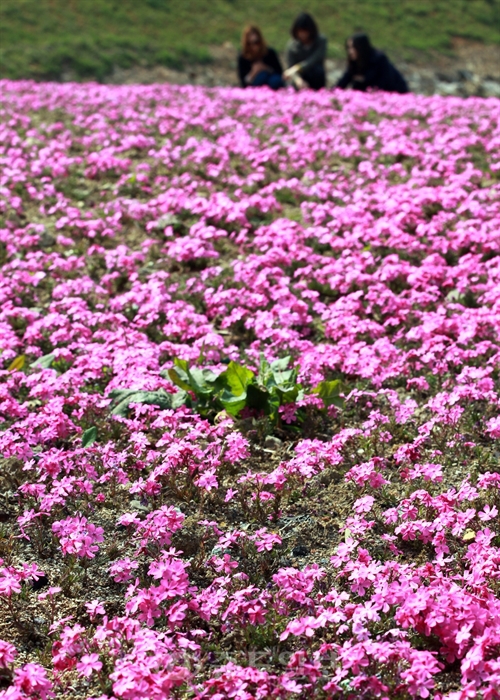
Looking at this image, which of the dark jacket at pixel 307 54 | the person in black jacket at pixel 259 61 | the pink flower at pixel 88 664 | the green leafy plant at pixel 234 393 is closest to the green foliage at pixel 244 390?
the green leafy plant at pixel 234 393

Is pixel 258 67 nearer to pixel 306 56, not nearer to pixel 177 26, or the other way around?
pixel 306 56

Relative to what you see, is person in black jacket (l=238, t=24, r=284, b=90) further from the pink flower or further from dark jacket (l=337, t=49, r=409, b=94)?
the pink flower

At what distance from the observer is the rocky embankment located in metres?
30.0

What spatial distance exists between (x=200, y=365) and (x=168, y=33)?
109ft

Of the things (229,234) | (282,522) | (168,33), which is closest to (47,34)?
(168,33)

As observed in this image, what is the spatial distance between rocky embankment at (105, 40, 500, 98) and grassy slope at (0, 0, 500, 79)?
692 millimetres

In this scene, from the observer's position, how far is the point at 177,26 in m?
38.1

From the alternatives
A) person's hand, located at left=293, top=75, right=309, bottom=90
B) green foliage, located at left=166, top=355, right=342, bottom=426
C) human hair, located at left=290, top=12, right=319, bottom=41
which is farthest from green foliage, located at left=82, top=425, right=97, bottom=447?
human hair, located at left=290, top=12, right=319, bottom=41

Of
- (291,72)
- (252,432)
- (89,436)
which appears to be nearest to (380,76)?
(291,72)

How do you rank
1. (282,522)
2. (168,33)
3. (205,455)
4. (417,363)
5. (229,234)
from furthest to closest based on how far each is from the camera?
(168,33) < (229,234) < (417,363) < (205,455) < (282,522)

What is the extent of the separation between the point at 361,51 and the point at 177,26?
20.7 metres

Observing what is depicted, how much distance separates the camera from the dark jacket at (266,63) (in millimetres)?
21797

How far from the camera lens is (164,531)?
4.95 metres

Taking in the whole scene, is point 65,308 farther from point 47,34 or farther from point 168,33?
point 168,33
